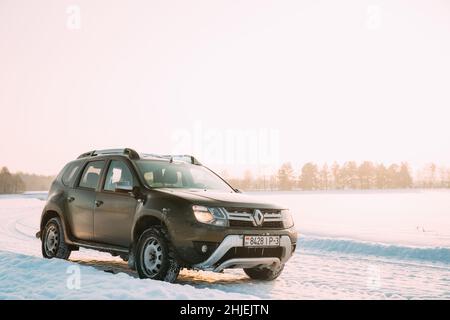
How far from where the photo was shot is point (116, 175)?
9.20 m

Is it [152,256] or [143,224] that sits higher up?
[143,224]

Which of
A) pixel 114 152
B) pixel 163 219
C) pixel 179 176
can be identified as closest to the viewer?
pixel 163 219

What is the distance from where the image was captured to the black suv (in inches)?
298

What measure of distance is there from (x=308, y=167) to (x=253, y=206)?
527 ft

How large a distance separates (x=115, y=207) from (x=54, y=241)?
7.37 ft

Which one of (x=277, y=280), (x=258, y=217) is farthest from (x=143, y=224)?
(x=277, y=280)

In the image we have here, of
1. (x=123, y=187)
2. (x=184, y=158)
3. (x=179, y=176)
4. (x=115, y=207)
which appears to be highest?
(x=184, y=158)

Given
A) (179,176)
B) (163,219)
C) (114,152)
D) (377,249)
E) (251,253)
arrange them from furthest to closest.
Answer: (377,249) < (114,152) < (179,176) < (251,253) < (163,219)

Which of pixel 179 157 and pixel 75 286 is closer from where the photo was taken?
pixel 75 286

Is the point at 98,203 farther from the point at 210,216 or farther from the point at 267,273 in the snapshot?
the point at 267,273

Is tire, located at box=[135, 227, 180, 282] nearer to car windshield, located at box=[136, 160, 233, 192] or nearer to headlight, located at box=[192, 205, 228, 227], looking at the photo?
headlight, located at box=[192, 205, 228, 227]

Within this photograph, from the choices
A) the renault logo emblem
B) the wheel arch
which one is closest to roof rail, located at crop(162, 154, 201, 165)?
the wheel arch

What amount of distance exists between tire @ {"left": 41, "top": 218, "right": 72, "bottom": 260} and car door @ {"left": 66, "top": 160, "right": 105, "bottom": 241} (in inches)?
15.6

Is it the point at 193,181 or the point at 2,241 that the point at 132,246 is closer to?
the point at 193,181
